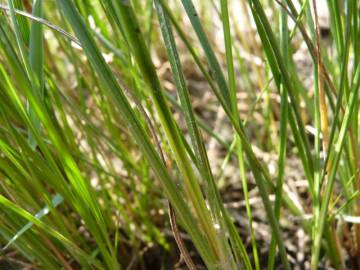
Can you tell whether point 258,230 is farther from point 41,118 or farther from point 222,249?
point 41,118

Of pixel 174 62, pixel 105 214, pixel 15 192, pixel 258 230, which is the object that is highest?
pixel 174 62

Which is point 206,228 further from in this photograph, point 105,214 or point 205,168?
point 105,214

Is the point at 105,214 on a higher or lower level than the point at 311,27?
lower

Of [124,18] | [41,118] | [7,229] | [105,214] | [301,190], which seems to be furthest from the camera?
[301,190]

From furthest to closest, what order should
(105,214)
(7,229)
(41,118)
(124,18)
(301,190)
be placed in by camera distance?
(301,190) → (105,214) → (7,229) → (41,118) → (124,18)

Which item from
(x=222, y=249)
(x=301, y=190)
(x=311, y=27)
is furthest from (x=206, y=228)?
(x=301, y=190)

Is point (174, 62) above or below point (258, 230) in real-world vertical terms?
above

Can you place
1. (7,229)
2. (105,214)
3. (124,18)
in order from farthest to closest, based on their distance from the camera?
(105,214) → (7,229) → (124,18)

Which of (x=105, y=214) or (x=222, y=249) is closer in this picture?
(x=222, y=249)

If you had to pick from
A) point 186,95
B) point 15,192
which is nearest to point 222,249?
point 186,95
